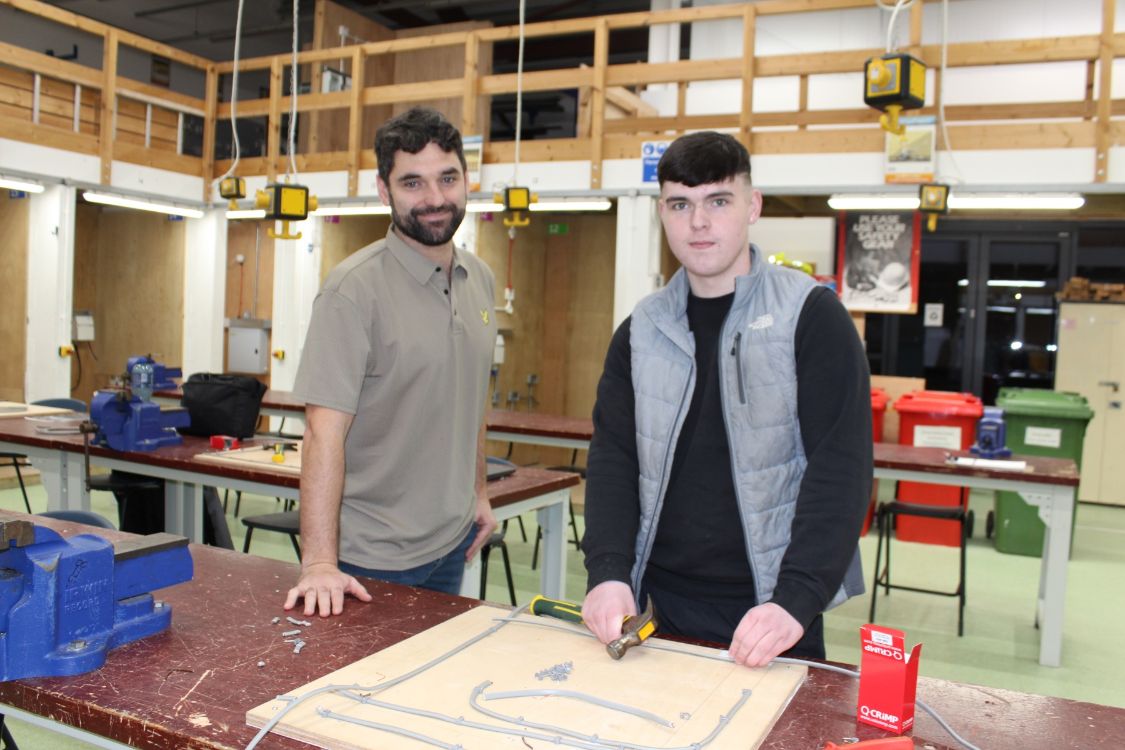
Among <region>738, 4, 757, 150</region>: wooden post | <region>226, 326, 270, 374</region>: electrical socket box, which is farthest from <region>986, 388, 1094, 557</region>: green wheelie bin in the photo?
<region>226, 326, 270, 374</region>: electrical socket box

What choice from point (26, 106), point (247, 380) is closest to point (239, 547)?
point (247, 380)

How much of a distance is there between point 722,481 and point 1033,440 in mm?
5875

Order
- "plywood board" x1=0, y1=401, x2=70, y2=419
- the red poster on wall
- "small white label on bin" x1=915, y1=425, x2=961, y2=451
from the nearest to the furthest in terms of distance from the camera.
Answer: "plywood board" x1=0, y1=401, x2=70, y2=419 → "small white label on bin" x1=915, y1=425, x2=961, y2=451 → the red poster on wall

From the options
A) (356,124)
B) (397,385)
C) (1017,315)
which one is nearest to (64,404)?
(356,124)

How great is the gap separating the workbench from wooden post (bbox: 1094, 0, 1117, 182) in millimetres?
4447

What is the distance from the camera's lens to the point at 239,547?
6.05 meters

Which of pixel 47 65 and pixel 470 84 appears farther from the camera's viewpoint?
pixel 470 84

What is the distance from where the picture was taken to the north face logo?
5.54 ft

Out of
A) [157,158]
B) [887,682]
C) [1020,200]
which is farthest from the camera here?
[157,158]

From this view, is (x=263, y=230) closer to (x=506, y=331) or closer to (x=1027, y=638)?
(x=506, y=331)

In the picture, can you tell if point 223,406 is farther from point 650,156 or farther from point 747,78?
point 747,78

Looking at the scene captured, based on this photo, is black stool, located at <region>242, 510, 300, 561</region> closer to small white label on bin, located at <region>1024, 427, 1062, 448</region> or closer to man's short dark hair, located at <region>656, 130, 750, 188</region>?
man's short dark hair, located at <region>656, 130, 750, 188</region>

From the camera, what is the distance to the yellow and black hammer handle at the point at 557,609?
171cm

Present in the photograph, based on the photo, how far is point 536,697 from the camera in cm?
135
